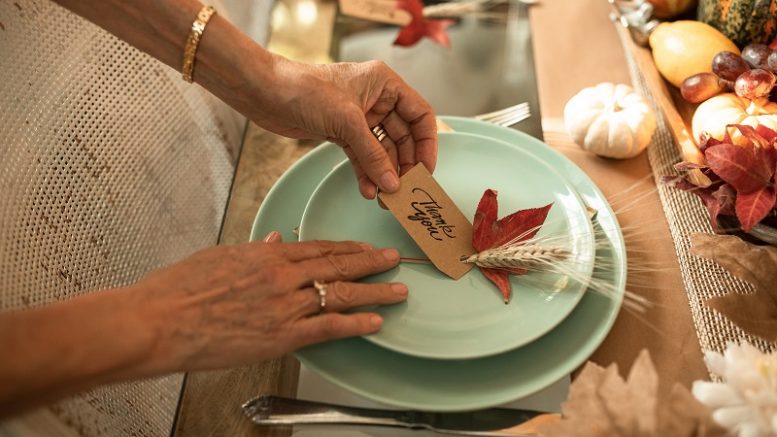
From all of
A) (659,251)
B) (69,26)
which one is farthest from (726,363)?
(69,26)

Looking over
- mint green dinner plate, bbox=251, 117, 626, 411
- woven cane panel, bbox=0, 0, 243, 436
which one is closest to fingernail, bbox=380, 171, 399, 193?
mint green dinner plate, bbox=251, 117, 626, 411

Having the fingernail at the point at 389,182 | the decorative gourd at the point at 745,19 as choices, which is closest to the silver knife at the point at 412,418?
the fingernail at the point at 389,182

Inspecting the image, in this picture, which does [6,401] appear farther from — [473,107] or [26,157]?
[473,107]

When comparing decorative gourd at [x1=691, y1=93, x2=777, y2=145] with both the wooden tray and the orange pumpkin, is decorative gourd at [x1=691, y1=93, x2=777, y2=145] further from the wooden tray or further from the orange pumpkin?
the orange pumpkin

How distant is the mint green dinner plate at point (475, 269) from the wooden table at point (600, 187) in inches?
5.4

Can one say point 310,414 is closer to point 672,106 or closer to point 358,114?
point 358,114

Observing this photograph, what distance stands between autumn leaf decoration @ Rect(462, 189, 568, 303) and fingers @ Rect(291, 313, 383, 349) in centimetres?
19

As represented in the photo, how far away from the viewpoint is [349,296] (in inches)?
33.0

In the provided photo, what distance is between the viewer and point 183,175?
4.06 ft

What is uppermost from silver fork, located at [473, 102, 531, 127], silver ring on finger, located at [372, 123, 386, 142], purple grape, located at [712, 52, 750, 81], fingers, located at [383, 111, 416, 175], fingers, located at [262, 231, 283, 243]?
fingers, located at [262, 231, 283, 243]

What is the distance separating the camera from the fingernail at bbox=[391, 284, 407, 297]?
0.86 m

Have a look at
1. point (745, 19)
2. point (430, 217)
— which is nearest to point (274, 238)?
point (430, 217)

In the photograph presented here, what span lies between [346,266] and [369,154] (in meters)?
0.20

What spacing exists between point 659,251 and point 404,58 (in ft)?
2.55
